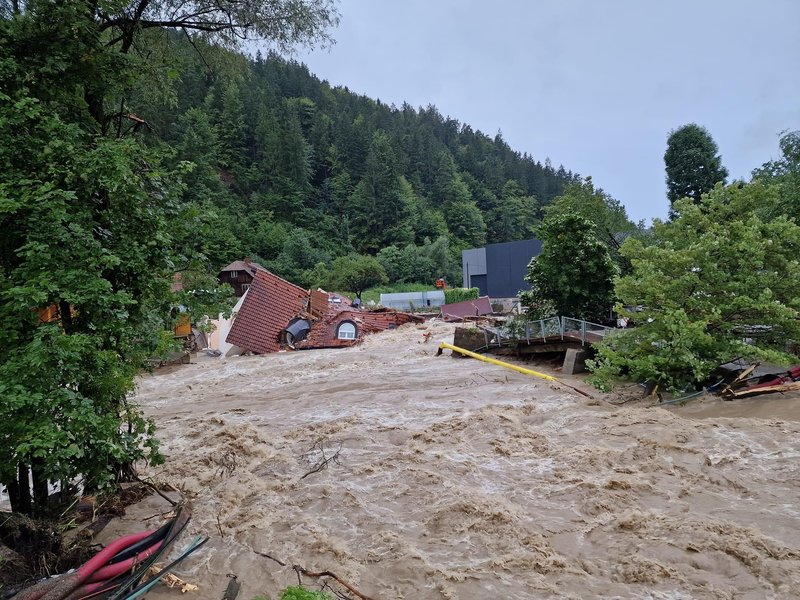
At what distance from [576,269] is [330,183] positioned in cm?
7094

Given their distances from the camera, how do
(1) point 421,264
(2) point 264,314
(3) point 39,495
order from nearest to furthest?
(3) point 39,495 < (2) point 264,314 < (1) point 421,264

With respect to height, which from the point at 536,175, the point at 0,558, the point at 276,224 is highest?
the point at 536,175

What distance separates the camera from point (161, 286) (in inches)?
210

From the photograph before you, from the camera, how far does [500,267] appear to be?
Answer: 183 ft

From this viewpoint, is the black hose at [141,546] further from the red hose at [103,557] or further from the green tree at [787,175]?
the green tree at [787,175]

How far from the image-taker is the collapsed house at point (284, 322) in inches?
1008

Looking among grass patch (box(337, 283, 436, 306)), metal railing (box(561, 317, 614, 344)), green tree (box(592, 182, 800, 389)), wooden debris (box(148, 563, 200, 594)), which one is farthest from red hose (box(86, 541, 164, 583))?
grass patch (box(337, 283, 436, 306))

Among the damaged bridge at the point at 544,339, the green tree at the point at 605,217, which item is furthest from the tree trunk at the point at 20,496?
the green tree at the point at 605,217

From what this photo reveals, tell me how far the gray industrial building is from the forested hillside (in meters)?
8.18

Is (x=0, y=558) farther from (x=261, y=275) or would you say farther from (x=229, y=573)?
(x=261, y=275)

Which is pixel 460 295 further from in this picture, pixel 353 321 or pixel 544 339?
pixel 544 339

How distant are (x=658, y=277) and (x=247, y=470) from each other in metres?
9.56

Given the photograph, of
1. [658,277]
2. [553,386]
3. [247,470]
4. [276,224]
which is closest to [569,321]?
[553,386]

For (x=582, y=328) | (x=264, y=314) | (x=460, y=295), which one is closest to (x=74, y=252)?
(x=582, y=328)
